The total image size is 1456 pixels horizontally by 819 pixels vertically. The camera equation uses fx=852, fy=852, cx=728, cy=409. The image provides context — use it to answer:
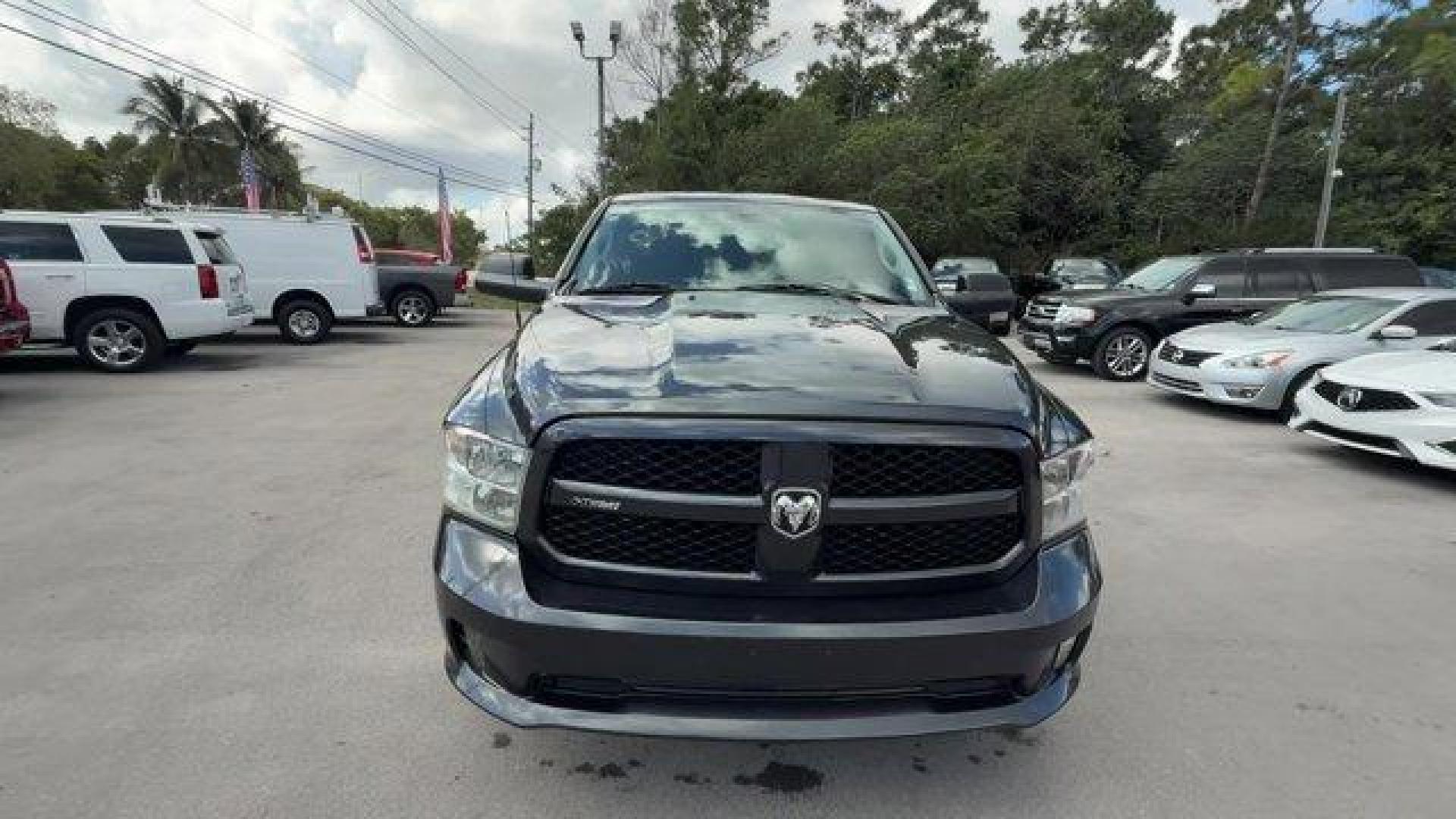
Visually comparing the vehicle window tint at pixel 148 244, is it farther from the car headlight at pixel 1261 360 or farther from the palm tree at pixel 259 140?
the palm tree at pixel 259 140

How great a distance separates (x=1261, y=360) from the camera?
834cm

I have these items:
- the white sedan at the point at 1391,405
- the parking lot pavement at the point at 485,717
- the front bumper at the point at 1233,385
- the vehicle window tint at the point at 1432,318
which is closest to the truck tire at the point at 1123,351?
the front bumper at the point at 1233,385

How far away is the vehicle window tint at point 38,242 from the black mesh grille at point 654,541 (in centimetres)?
1041

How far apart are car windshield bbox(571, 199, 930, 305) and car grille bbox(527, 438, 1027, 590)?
4.87ft

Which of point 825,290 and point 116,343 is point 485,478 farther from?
point 116,343

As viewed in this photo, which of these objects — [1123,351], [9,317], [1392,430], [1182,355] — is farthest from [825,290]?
[1123,351]

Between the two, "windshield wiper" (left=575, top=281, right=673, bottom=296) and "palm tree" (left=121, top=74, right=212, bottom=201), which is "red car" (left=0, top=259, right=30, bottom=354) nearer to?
"windshield wiper" (left=575, top=281, right=673, bottom=296)

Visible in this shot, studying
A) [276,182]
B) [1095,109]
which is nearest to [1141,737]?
[1095,109]

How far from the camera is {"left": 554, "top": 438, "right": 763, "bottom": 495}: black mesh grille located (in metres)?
2.06

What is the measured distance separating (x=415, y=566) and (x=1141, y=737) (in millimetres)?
3191

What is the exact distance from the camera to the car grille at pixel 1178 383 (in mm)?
8799

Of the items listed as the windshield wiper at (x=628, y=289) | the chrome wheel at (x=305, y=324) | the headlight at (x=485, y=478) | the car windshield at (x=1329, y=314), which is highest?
the windshield wiper at (x=628, y=289)

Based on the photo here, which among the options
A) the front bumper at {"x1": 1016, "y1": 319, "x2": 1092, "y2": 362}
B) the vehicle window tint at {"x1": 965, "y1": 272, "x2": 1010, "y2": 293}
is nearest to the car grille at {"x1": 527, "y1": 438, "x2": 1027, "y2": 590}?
the vehicle window tint at {"x1": 965, "y1": 272, "x2": 1010, "y2": 293}

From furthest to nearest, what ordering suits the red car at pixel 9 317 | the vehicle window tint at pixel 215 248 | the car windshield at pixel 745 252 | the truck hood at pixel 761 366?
the vehicle window tint at pixel 215 248, the red car at pixel 9 317, the car windshield at pixel 745 252, the truck hood at pixel 761 366
